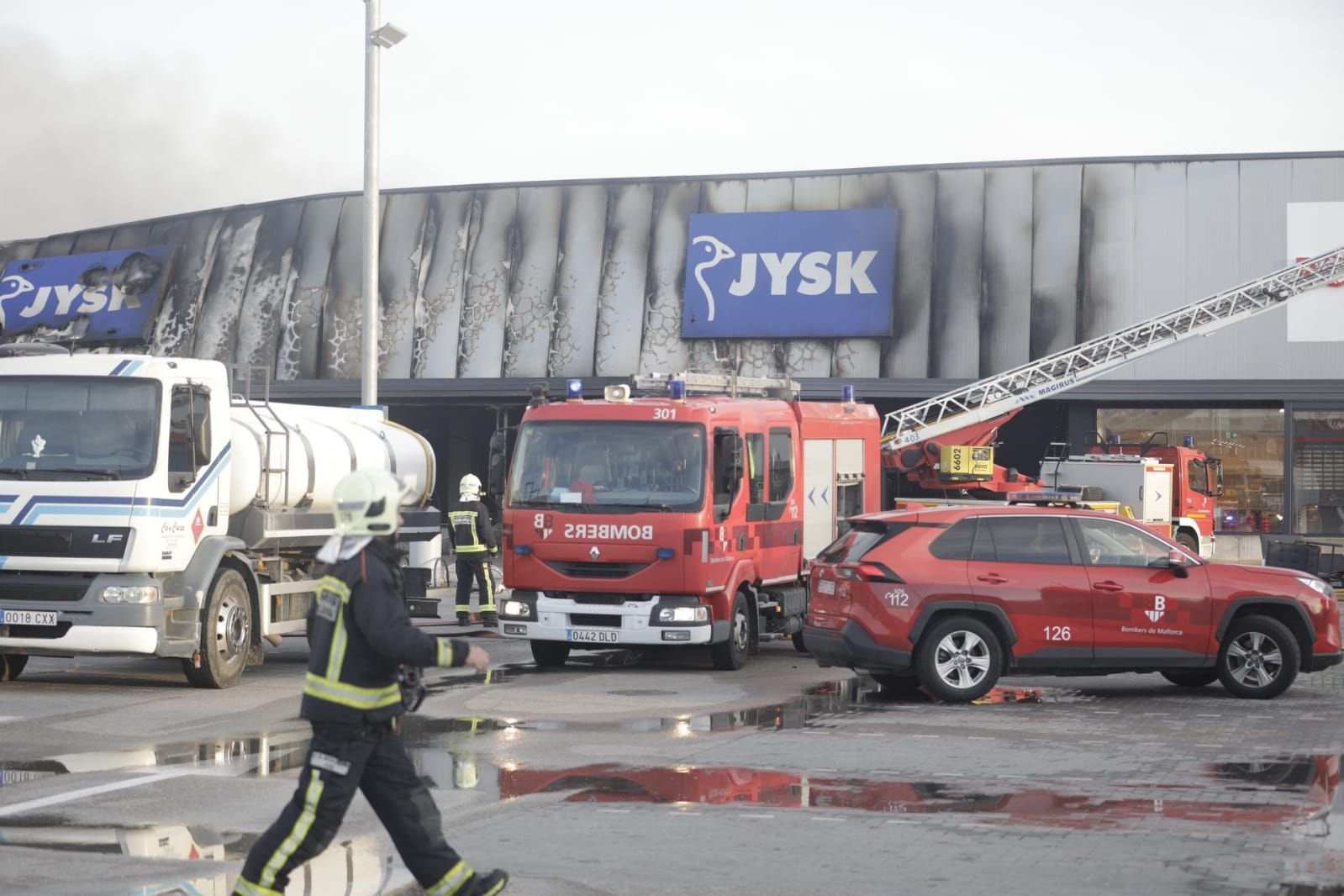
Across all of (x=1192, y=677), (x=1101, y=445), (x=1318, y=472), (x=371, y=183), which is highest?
(x=371, y=183)

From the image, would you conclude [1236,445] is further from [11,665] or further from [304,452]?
[11,665]

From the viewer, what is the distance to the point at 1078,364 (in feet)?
108

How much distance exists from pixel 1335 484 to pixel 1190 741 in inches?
1016

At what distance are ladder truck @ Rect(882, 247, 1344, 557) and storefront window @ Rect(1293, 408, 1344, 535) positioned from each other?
131 inches

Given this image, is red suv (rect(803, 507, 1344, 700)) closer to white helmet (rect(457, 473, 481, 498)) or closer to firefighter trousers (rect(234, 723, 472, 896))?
white helmet (rect(457, 473, 481, 498))

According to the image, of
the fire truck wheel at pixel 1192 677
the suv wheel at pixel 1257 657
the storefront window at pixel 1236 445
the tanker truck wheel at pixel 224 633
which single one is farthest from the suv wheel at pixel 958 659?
the storefront window at pixel 1236 445

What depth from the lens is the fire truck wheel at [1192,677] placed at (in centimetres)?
1484

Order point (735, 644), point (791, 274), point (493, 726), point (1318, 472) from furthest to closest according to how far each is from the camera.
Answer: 1. point (791, 274)
2. point (1318, 472)
3. point (735, 644)
4. point (493, 726)

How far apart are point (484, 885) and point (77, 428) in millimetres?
9146

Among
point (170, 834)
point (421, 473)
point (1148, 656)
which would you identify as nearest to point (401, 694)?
point (170, 834)

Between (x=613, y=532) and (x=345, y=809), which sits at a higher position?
(x=613, y=532)

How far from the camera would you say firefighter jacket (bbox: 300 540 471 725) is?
6.39 metres

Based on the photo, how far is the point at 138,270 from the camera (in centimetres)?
4041

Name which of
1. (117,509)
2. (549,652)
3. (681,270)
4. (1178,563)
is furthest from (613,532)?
(681,270)
